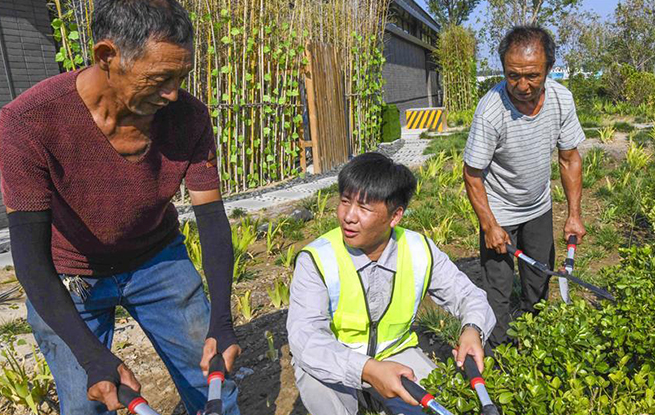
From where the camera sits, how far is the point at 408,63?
22.9m

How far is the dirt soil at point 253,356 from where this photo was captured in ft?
9.17

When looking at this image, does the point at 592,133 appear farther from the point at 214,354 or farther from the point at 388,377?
the point at 214,354

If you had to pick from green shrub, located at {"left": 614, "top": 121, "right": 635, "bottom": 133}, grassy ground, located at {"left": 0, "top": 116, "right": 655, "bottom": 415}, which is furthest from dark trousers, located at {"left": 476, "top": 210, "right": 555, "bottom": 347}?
green shrub, located at {"left": 614, "top": 121, "right": 635, "bottom": 133}

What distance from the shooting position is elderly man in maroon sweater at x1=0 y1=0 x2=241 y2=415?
5.12 feet

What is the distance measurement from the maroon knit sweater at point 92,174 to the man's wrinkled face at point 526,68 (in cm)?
154

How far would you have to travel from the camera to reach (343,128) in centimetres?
938

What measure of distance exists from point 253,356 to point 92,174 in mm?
1831

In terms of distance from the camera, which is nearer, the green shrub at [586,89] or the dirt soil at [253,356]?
the dirt soil at [253,356]

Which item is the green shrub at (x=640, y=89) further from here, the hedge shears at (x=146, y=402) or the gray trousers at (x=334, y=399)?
the hedge shears at (x=146, y=402)

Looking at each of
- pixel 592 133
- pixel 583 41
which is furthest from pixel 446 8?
pixel 592 133

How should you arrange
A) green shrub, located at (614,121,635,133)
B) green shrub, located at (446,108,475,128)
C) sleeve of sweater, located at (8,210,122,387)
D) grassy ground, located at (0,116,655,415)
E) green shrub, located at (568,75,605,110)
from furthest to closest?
green shrub, located at (568,75,605,110)
green shrub, located at (446,108,475,128)
green shrub, located at (614,121,635,133)
grassy ground, located at (0,116,655,415)
sleeve of sweater, located at (8,210,122,387)

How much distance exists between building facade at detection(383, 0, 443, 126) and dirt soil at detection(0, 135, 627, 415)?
41.0ft

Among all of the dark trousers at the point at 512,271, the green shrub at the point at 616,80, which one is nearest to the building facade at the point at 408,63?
the green shrub at the point at 616,80

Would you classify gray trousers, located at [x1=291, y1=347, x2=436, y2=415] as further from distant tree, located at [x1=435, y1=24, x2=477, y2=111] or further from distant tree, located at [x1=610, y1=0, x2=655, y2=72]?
distant tree, located at [x1=610, y1=0, x2=655, y2=72]
